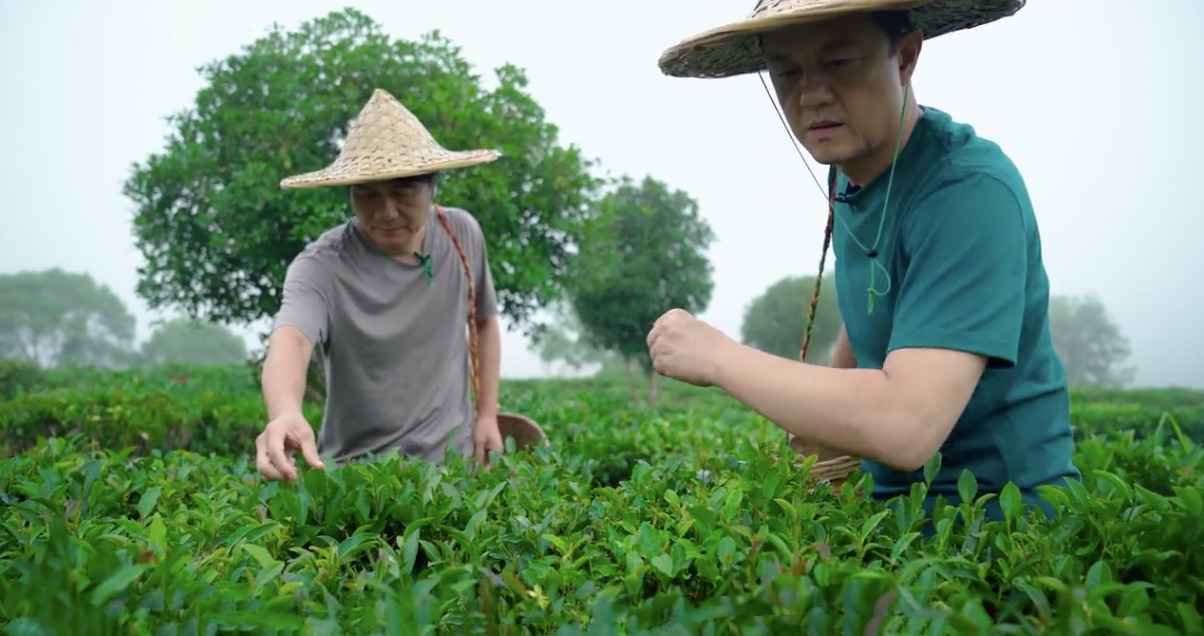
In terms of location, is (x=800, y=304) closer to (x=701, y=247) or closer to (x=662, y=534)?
(x=701, y=247)

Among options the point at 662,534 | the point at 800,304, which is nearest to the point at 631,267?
the point at 800,304

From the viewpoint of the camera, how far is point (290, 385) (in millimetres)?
2863

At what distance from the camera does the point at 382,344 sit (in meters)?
3.71

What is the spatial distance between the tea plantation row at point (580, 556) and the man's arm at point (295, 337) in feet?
0.92

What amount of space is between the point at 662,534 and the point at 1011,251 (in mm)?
861

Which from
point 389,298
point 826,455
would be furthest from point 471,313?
point 826,455

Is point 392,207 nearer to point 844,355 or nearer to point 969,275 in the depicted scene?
point 844,355

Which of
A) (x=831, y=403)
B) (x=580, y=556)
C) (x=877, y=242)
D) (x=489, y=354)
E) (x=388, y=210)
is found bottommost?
(x=580, y=556)

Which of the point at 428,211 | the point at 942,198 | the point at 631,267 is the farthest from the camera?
the point at 631,267

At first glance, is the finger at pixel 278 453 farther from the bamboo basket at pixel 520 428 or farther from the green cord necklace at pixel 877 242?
the bamboo basket at pixel 520 428

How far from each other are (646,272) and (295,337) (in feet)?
49.4

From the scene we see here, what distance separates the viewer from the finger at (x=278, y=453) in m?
2.24

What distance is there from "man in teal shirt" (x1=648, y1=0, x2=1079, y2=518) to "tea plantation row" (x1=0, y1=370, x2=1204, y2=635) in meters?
0.19

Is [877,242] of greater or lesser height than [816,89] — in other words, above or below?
below
